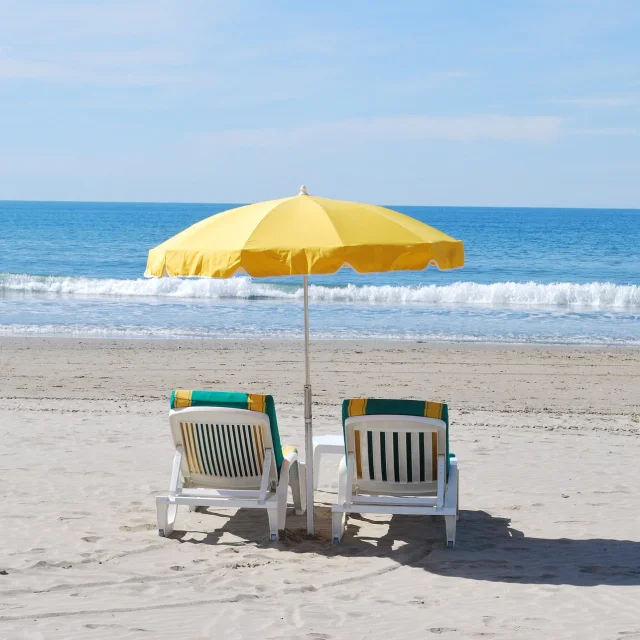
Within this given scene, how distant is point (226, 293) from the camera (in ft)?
86.0

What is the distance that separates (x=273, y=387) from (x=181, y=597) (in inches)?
291

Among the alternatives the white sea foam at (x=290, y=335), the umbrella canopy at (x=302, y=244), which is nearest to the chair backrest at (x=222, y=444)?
the umbrella canopy at (x=302, y=244)

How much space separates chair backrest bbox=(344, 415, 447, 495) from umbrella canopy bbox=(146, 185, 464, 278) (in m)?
1.00

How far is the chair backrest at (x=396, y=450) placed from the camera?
5.32 meters

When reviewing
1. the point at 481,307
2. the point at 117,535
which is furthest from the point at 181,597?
the point at 481,307

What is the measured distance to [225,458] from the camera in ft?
18.4

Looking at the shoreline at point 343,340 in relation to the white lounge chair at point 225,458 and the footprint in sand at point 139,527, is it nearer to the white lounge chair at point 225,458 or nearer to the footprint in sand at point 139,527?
the footprint in sand at point 139,527

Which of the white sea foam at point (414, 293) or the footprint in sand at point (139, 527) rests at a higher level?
the white sea foam at point (414, 293)

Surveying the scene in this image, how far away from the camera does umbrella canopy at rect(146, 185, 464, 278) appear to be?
466 centimetres

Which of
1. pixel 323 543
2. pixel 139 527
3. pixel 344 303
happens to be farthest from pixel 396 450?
pixel 344 303

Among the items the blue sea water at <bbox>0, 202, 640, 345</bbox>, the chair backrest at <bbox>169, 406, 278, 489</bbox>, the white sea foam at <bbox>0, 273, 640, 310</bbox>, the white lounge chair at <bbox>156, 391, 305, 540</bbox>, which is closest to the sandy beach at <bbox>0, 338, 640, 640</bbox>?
the white lounge chair at <bbox>156, 391, 305, 540</bbox>

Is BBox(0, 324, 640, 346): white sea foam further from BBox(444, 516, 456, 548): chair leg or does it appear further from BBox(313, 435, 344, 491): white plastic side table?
BBox(444, 516, 456, 548): chair leg

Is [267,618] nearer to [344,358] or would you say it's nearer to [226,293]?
[344,358]

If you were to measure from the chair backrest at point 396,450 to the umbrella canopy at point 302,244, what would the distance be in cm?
100
